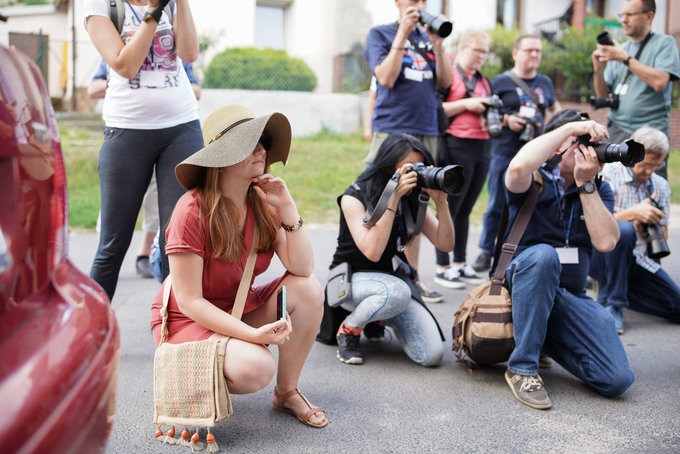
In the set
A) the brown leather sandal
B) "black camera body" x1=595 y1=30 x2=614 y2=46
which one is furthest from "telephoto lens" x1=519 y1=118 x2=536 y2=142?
the brown leather sandal

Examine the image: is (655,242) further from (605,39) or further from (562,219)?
(605,39)

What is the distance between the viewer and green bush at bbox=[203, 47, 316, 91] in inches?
541

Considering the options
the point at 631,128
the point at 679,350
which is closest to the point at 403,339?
the point at 679,350

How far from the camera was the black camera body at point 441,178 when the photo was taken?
3.14 metres

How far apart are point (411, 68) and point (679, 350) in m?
2.51

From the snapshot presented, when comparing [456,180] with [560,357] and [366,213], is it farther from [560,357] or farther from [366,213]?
[560,357]

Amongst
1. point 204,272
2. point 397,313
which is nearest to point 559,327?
point 397,313

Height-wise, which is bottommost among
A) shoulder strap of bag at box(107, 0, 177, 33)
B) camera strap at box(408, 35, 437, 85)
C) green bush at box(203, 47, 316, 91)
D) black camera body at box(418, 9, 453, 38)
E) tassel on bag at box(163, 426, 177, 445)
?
tassel on bag at box(163, 426, 177, 445)

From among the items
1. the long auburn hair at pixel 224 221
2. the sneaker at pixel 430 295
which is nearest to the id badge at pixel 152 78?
the long auburn hair at pixel 224 221

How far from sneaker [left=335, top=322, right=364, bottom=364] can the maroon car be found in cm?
205

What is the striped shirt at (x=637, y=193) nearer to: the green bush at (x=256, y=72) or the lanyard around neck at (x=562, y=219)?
the lanyard around neck at (x=562, y=219)

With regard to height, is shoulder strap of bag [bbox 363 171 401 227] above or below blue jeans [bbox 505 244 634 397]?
above

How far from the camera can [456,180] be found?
10.6ft

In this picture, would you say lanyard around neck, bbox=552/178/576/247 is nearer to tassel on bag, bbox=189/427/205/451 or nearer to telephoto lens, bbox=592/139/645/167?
telephoto lens, bbox=592/139/645/167
